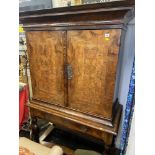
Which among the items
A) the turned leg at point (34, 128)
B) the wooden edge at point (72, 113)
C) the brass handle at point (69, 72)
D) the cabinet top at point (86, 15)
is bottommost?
the turned leg at point (34, 128)

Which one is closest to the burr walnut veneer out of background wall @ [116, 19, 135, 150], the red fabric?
background wall @ [116, 19, 135, 150]

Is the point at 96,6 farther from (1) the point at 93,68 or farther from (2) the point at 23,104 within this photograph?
(2) the point at 23,104

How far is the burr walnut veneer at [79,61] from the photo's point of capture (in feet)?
3.75

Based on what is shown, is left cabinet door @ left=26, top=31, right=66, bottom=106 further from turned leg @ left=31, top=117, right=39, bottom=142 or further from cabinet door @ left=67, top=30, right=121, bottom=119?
turned leg @ left=31, top=117, right=39, bottom=142

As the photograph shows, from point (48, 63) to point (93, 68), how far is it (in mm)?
491

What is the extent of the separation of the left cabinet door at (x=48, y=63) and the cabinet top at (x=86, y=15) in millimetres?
111

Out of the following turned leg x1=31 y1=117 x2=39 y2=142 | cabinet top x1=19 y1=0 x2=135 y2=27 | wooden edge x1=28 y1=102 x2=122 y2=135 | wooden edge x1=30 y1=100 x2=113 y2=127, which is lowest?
turned leg x1=31 y1=117 x2=39 y2=142

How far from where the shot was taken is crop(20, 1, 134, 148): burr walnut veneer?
1.14 metres

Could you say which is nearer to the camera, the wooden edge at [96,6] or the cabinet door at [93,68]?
the wooden edge at [96,6]

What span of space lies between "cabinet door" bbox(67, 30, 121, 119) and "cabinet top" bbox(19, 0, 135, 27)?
3.1 inches

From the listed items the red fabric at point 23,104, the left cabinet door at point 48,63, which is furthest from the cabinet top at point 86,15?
the red fabric at point 23,104

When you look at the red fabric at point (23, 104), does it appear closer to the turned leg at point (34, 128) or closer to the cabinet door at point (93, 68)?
the turned leg at point (34, 128)
